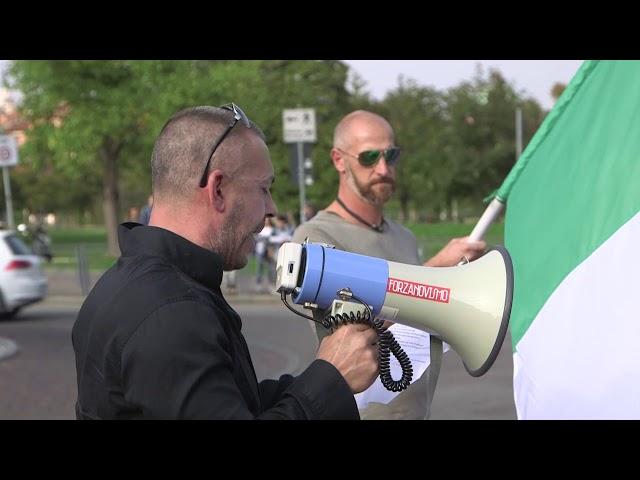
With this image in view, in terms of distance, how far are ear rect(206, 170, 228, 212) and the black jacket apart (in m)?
0.10

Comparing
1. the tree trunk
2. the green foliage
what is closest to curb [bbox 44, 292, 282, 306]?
the green foliage

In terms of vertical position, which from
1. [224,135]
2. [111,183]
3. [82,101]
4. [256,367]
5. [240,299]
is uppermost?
[82,101]

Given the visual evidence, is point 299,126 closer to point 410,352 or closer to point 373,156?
point 373,156

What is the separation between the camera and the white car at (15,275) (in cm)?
1306

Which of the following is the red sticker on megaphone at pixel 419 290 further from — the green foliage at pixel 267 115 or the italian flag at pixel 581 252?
the green foliage at pixel 267 115

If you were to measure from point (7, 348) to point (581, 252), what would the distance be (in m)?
9.58

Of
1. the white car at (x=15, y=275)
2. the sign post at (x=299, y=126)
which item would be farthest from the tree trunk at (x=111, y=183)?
the sign post at (x=299, y=126)

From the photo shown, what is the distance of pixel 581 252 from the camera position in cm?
212

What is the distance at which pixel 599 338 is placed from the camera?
1.88m

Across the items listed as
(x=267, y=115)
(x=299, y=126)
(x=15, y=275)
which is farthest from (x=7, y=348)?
(x=267, y=115)

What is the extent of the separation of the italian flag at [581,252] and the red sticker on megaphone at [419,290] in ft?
1.32

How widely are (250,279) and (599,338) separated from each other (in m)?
16.8

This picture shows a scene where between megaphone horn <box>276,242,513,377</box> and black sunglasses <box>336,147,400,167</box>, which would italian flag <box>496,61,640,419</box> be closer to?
megaphone horn <box>276,242,513,377</box>
